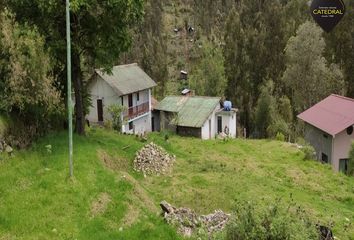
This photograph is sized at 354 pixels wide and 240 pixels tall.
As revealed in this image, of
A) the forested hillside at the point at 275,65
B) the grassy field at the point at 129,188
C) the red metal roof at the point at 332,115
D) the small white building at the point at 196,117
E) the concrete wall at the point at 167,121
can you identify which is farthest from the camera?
the forested hillside at the point at 275,65

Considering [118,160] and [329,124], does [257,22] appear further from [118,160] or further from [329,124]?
[118,160]

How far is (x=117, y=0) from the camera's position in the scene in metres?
20.8

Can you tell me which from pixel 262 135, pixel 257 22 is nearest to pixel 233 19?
pixel 257 22

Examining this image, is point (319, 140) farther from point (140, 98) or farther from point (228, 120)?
point (140, 98)

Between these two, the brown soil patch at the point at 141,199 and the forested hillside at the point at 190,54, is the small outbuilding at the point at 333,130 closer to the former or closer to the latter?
the forested hillside at the point at 190,54

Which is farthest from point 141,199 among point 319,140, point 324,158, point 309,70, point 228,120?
point 309,70

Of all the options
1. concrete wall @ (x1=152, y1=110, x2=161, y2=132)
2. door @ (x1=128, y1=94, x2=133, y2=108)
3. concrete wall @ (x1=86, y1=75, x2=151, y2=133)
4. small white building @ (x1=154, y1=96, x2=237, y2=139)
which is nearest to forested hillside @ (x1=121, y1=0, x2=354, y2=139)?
small white building @ (x1=154, y1=96, x2=237, y2=139)

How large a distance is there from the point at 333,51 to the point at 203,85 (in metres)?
15.4

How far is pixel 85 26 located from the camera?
2211 centimetres

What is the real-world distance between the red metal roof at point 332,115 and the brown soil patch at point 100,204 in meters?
21.5

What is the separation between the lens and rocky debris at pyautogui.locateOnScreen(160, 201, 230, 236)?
14.0m

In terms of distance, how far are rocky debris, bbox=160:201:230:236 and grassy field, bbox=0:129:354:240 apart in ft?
1.44

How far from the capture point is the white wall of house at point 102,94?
3978cm

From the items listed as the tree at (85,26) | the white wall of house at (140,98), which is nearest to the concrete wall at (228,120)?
the white wall of house at (140,98)
